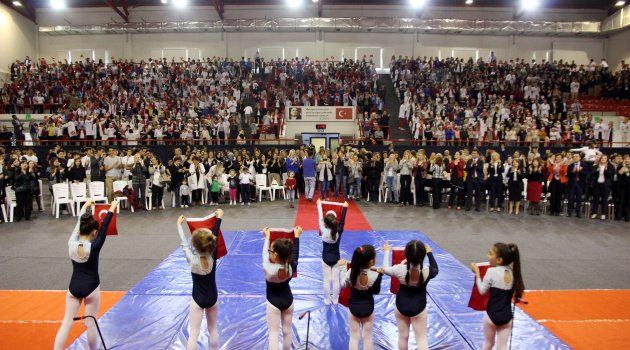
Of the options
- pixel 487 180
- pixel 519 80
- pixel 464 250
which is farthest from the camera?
pixel 519 80

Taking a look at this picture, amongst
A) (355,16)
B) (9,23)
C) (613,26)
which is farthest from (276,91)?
(613,26)

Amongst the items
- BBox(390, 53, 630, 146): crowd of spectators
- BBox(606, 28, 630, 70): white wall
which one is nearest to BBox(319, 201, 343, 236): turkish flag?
BBox(390, 53, 630, 146): crowd of spectators

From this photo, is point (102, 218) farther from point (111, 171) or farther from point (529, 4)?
point (529, 4)

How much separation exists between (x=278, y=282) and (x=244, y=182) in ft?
32.5

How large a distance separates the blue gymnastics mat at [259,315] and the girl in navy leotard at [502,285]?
105cm

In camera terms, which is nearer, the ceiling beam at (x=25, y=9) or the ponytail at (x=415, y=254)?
the ponytail at (x=415, y=254)

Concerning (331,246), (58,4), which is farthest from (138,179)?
(58,4)

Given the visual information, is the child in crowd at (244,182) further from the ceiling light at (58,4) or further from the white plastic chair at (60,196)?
the ceiling light at (58,4)

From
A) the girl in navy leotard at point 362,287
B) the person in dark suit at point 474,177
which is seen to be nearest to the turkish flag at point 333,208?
the girl in navy leotard at point 362,287

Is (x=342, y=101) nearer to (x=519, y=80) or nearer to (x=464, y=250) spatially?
(x=519, y=80)

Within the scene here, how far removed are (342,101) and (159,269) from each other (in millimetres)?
17554

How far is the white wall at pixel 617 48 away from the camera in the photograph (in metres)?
28.4

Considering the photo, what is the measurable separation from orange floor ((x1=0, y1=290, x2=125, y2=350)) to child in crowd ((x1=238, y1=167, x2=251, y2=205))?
753 cm

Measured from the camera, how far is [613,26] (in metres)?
28.2
